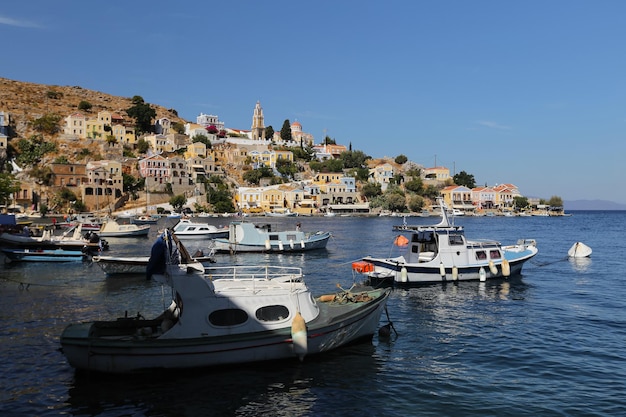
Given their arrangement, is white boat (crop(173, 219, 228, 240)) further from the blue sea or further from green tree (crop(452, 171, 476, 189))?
green tree (crop(452, 171, 476, 189))

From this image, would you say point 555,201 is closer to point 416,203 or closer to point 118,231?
point 416,203

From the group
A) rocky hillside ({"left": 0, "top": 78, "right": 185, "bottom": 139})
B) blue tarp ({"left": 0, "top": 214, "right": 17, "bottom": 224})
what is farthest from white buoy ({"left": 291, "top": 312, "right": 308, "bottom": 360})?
rocky hillside ({"left": 0, "top": 78, "right": 185, "bottom": 139})

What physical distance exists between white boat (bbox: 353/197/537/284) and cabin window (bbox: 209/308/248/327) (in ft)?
49.9

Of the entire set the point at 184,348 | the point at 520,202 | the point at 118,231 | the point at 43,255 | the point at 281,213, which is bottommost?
the point at 184,348

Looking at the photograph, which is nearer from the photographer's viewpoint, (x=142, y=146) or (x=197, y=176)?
(x=197, y=176)

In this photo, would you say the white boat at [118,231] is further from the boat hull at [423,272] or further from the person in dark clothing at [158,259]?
the person in dark clothing at [158,259]

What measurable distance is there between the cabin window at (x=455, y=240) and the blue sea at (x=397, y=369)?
12.0 feet

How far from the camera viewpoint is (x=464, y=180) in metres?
197

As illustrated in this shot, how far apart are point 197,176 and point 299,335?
13409 centimetres

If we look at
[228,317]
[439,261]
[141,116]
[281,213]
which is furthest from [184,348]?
[141,116]

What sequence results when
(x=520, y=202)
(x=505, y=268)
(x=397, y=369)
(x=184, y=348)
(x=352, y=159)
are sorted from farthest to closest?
1. (x=352, y=159)
2. (x=520, y=202)
3. (x=505, y=268)
4. (x=397, y=369)
5. (x=184, y=348)

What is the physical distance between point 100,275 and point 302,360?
22.0 metres

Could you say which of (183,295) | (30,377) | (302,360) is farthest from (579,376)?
(30,377)

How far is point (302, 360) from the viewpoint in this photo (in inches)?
612
